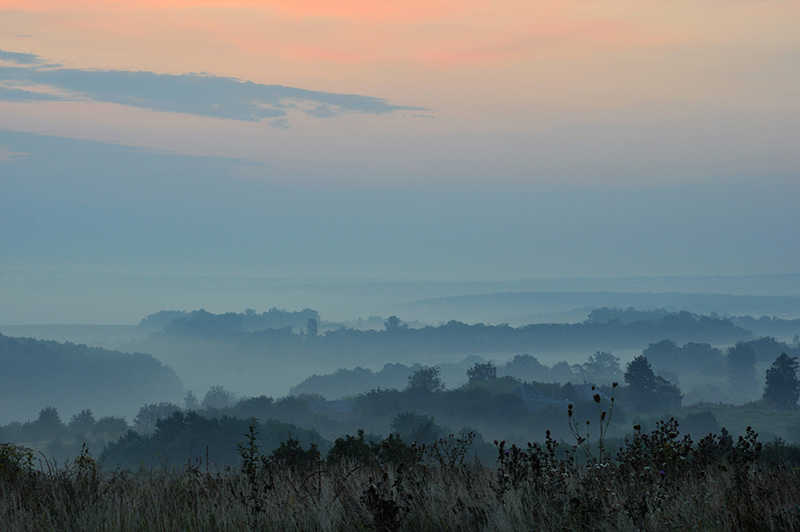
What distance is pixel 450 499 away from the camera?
263 inches

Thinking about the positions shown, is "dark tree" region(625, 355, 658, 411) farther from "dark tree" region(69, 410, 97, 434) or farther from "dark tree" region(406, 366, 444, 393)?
"dark tree" region(69, 410, 97, 434)

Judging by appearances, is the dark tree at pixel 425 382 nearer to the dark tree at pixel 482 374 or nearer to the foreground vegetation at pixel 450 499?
the dark tree at pixel 482 374

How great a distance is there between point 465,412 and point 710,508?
102 m

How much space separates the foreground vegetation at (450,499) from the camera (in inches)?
226

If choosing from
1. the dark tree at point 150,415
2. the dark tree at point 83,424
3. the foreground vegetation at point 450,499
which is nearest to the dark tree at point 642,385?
the dark tree at point 150,415

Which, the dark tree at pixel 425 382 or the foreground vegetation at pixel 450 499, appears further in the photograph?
the dark tree at pixel 425 382

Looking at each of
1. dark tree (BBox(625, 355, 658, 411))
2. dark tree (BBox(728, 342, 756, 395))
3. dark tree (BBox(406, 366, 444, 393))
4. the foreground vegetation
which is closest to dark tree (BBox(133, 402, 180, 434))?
dark tree (BBox(406, 366, 444, 393))

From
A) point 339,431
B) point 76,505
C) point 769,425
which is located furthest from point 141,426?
point 76,505

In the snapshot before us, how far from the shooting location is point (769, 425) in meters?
84.6

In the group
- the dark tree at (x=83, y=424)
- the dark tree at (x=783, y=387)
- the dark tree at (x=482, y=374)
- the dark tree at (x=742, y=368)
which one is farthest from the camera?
the dark tree at (x=742, y=368)

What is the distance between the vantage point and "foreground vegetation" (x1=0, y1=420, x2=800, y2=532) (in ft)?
18.8

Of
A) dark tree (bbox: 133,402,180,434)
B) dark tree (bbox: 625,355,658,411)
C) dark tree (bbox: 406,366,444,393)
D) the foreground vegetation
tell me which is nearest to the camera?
the foreground vegetation

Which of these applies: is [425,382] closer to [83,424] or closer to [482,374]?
[482,374]

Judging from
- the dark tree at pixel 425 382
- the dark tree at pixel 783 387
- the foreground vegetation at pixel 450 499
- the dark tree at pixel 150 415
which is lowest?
the dark tree at pixel 150 415
